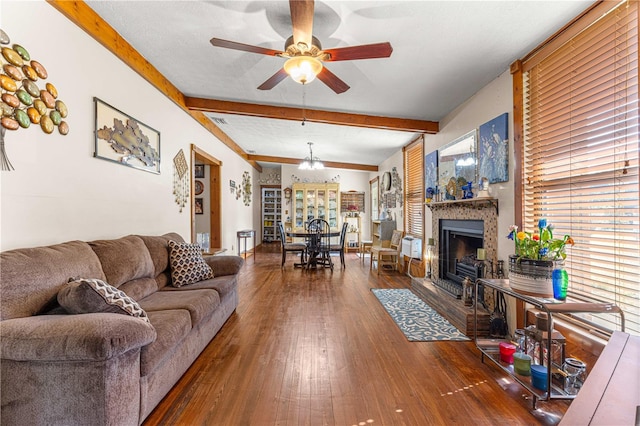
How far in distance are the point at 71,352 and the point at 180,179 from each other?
115 inches

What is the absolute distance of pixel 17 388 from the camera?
3.84ft

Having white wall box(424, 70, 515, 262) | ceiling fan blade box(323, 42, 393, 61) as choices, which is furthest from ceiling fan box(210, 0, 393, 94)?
white wall box(424, 70, 515, 262)

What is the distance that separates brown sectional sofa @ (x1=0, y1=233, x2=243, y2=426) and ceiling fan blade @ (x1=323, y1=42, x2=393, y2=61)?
2010mm

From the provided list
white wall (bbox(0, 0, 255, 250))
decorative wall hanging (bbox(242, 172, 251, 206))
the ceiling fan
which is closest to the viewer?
white wall (bbox(0, 0, 255, 250))

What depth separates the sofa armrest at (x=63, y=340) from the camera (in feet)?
3.66

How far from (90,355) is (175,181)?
2815 millimetres

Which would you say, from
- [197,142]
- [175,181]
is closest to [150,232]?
[175,181]

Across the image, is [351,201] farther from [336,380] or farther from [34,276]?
[34,276]

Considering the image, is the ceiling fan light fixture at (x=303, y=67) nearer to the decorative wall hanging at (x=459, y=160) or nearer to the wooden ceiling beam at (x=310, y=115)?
the wooden ceiling beam at (x=310, y=115)

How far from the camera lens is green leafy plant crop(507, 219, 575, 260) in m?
1.68

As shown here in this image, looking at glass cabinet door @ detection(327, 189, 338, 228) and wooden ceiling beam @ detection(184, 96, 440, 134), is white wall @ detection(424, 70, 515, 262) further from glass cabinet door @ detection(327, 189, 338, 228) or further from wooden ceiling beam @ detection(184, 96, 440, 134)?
glass cabinet door @ detection(327, 189, 338, 228)

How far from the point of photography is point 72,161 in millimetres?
1991

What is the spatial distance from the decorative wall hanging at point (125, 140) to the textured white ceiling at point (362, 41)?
0.70 m

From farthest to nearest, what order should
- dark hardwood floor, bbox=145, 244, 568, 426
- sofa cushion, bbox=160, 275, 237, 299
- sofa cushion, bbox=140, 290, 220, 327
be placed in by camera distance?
sofa cushion, bbox=160, 275, 237, 299 → sofa cushion, bbox=140, 290, 220, 327 → dark hardwood floor, bbox=145, 244, 568, 426
